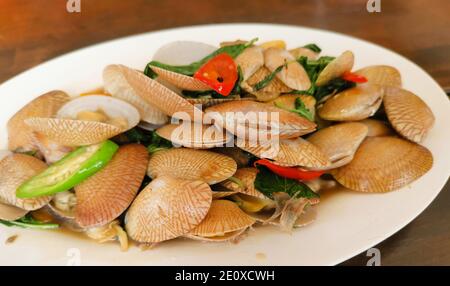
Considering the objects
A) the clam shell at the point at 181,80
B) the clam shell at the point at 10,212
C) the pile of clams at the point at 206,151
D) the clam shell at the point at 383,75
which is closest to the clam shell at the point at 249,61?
the pile of clams at the point at 206,151

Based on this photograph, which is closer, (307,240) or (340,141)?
(307,240)

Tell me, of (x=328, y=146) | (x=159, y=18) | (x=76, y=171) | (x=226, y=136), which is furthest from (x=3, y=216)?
(x=159, y=18)

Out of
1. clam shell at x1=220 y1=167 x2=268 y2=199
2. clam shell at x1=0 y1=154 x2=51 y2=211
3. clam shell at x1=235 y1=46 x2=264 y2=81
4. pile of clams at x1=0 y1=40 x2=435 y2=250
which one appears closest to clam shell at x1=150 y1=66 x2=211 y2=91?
pile of clams at x1=0 y1=40 x2=435 y2=250

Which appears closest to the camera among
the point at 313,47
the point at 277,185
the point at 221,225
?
the point at 221,225

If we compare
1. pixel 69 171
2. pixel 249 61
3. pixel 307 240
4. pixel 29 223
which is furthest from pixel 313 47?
pixel 29 223

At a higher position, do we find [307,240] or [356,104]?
[356,104]

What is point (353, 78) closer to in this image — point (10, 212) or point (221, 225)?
point (221, 225)
